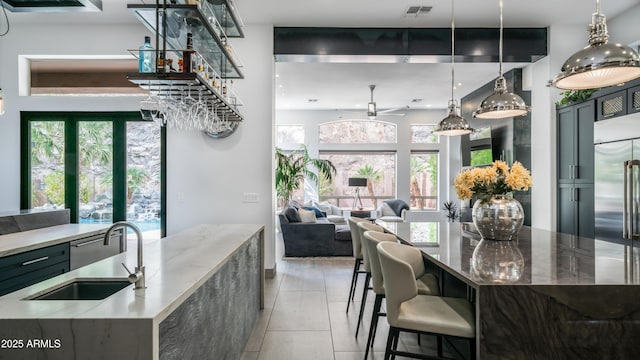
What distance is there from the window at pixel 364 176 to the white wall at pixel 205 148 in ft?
17.8

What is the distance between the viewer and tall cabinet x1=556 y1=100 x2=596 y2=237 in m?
4.36

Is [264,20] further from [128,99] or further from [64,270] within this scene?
[64,270]

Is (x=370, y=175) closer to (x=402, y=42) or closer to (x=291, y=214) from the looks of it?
(x=291, y=214)

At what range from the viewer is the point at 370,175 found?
33.6 ft

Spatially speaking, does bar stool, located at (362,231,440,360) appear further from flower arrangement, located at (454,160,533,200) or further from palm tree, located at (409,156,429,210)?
palm tree, located at (409,156,429,210)

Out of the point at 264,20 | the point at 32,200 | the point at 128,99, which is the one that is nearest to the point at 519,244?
the point at 264,20

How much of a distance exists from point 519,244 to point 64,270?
12.0 feet

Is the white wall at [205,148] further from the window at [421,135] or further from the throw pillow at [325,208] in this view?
the window at [421,135]

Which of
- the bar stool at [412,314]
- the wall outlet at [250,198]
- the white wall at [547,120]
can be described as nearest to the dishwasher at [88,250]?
the wall outlet at [250,198]

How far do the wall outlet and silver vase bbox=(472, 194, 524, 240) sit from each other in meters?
2.94

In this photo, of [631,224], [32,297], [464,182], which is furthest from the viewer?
[631,224]

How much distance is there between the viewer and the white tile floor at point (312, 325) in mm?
2723

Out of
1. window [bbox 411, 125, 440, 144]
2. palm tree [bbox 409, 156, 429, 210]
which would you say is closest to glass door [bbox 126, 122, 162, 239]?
palm tree [bbox 409, 156, 429, 210]

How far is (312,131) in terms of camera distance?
1006cm
